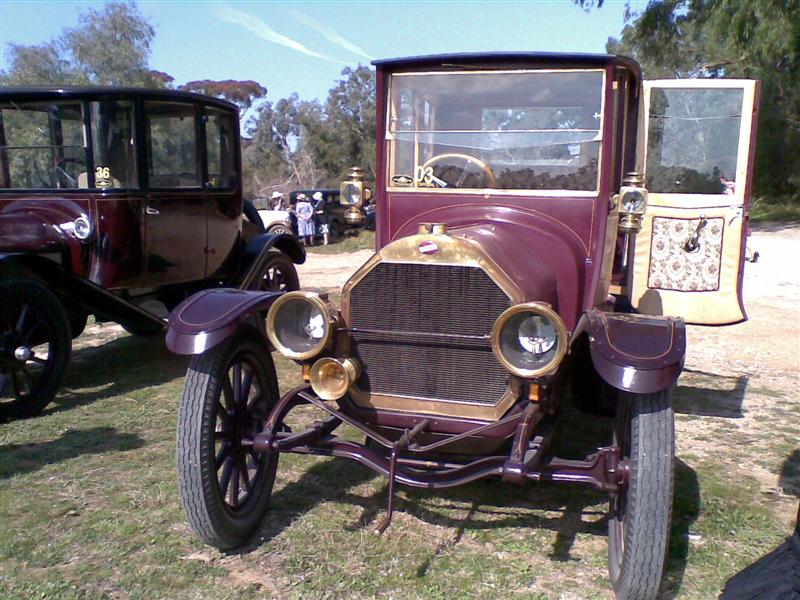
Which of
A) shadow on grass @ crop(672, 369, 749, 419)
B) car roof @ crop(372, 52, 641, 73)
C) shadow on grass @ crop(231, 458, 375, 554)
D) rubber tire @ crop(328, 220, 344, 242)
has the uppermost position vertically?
car roof @ crop(372, 52, 641, 73)

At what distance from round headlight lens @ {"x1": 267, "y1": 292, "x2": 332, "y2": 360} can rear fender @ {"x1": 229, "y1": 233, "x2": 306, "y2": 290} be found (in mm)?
3370

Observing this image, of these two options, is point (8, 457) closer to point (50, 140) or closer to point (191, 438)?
point (191, 438)

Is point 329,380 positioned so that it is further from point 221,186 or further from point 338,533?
point 221,186

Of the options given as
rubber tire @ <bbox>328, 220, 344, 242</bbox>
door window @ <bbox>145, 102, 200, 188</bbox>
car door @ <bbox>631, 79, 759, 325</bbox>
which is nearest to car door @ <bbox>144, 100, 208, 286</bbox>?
door window @ <bbox>145, 102, 200, 188</bbox>

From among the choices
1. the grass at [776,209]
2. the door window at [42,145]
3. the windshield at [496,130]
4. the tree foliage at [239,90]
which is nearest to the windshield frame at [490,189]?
the windshield at [496,130]

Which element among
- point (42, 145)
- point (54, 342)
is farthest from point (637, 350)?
point (42, 145)

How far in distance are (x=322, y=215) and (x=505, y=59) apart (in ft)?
44.9

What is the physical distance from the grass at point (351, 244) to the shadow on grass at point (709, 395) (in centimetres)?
1076

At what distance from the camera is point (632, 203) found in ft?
11.7

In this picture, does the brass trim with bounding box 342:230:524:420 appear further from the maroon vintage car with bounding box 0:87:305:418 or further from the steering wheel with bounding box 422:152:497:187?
the maroon vintage car with bounding box 0:87:305:418

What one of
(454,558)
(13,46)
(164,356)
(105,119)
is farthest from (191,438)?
(13,46)

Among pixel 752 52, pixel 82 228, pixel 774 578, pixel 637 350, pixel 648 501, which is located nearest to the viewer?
pixel 774 578

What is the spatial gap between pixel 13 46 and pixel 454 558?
23.8 meters

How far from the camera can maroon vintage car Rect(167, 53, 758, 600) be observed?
271 cm
